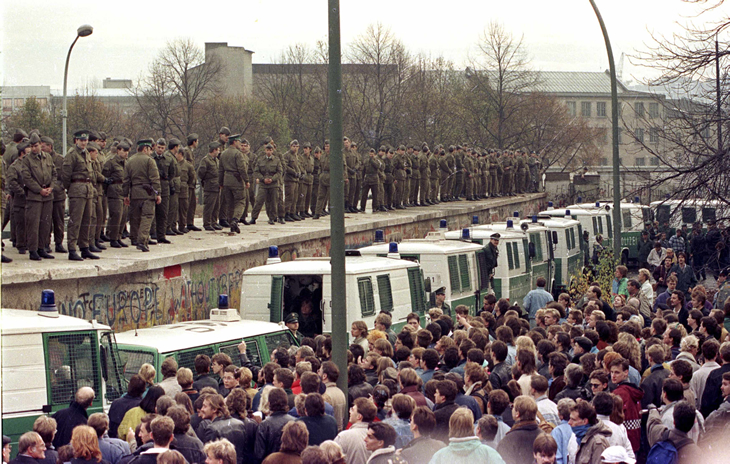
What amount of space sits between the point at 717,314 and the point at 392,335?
4106 millimetres

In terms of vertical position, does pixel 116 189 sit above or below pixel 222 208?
above

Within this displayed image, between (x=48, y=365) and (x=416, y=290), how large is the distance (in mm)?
7546

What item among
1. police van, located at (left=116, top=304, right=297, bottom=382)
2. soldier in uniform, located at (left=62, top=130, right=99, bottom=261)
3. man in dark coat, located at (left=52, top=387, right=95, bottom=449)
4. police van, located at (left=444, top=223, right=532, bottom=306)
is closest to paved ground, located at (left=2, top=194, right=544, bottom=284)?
soldier in uniform, located at (left=62, top=130, right=99, bottom=261)

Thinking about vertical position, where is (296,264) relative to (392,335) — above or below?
above

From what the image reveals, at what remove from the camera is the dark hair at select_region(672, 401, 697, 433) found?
22.6 ft

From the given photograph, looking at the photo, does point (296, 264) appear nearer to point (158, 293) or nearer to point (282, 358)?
point (158, 293)

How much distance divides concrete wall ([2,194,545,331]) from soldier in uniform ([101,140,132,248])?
1481mm

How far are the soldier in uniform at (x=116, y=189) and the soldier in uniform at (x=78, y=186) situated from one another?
0.94 metres

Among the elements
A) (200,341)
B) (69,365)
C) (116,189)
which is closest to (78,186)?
(116,189)

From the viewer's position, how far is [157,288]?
13906 millimetres

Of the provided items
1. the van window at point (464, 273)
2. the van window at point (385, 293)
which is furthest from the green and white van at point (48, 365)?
the van window at point (464, 273)

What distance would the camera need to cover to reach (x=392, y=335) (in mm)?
12062

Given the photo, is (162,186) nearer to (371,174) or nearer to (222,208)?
(222,208)

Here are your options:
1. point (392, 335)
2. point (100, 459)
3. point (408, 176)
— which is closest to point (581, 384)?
point (392, 335)
